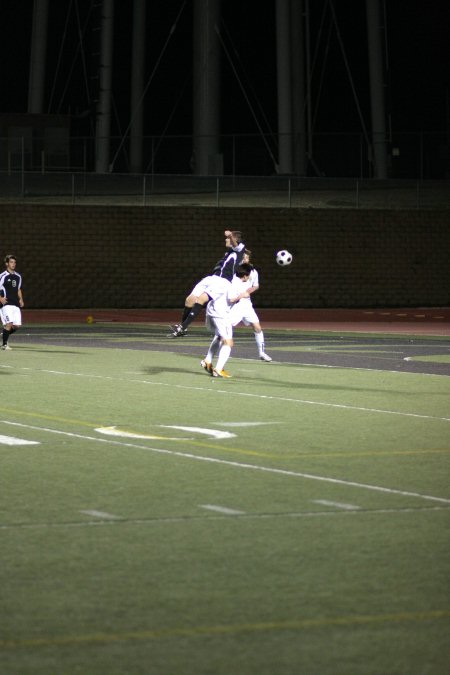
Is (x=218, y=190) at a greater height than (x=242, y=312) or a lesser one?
greater

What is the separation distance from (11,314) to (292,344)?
6654 millimetres

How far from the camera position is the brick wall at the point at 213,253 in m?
45.8

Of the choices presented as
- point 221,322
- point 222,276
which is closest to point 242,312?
point 222,276

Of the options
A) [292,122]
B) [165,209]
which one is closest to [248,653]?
[165,209]

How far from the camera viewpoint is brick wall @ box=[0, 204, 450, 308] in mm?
45812

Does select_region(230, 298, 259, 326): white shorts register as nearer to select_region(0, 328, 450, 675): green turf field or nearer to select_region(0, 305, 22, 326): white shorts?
select_region(0, 305, 22, 326): white shorts

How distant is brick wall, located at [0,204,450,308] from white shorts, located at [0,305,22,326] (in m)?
17.2

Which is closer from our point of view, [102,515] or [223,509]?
[102,515]

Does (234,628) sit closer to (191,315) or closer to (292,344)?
(191,315)

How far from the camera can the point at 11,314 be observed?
28.2 metres

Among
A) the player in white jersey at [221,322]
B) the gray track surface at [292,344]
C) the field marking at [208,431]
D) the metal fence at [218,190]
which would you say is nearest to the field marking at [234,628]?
the field marking at [208,431]

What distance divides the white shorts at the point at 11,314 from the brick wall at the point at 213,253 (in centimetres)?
1724

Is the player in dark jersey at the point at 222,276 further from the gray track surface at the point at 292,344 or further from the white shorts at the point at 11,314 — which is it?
the white shorts at the point at 11,314

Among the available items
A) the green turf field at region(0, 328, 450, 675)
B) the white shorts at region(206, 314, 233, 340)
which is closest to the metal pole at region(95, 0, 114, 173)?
the white shorts at region(206, 314, 233, 340)
